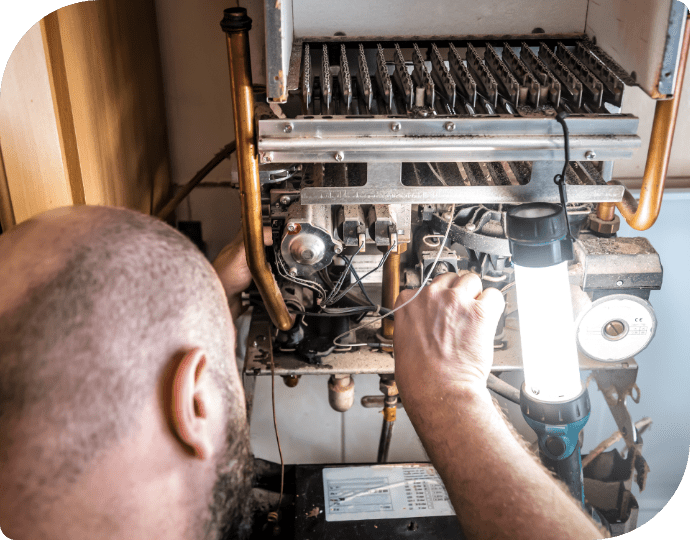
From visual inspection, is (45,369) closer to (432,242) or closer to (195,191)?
(432,242)

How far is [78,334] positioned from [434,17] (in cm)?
95

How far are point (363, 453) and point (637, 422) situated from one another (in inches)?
32.2

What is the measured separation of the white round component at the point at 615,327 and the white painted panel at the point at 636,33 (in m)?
0.44

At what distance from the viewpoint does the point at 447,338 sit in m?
1.05

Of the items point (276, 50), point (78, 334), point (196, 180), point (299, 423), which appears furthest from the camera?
point (299, 423)

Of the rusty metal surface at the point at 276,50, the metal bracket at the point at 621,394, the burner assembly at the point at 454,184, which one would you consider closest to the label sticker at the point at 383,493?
the burner assembly at the point at 454,184

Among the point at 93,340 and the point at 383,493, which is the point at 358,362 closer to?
the point at 383,493

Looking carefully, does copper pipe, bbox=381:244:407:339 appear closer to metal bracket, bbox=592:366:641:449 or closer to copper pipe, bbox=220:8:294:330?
copper pipe, bbox=220:8:294:330

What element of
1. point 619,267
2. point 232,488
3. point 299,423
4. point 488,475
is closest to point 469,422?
point 488,475

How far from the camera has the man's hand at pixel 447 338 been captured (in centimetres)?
103

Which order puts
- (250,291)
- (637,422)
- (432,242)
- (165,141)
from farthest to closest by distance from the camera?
(637,422), (165,141), (250,291), (432,242)

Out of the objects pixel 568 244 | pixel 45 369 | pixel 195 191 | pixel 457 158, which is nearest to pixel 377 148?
pixel 457 158

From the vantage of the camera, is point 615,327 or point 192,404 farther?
point 615,327

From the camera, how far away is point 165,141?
1.57 metres
